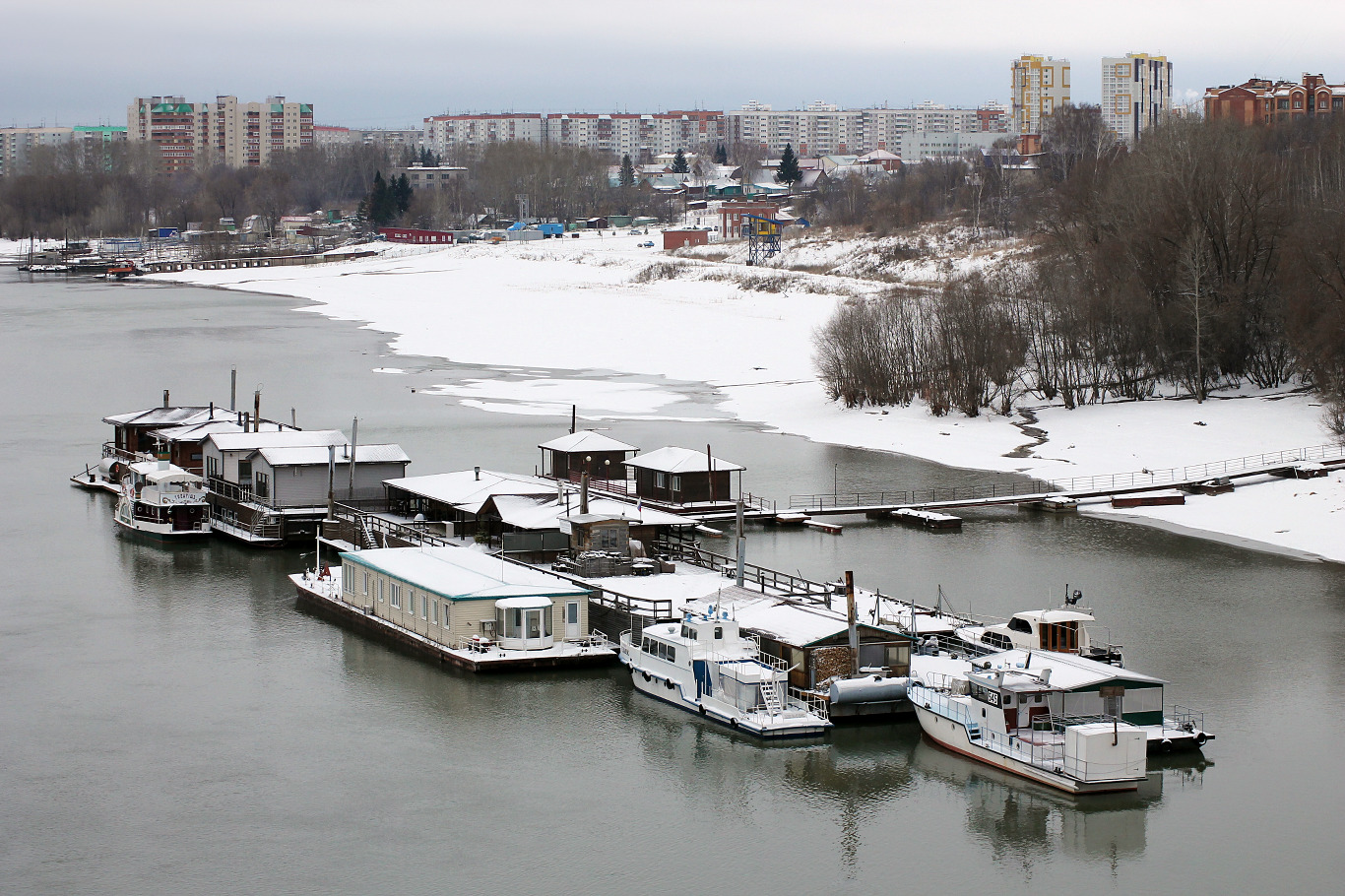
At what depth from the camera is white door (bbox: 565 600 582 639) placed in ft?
97.6

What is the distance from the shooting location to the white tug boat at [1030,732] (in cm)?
2300

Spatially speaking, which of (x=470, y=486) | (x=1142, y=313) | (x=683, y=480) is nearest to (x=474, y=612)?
(x=470, y=486)

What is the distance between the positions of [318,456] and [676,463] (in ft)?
30.1

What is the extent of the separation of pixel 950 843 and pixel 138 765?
38.8 feet

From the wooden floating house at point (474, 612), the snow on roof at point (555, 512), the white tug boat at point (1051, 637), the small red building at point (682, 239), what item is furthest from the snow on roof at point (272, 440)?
the small red building at point (682, 239)

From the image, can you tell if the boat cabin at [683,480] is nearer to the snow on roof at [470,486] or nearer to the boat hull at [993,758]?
the snow on roof at [470,486]

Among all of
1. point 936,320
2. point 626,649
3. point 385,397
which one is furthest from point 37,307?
point 626,649

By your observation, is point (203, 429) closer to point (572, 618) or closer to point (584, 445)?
point (584, 445)

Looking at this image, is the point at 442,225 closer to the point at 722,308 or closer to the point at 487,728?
the point at 722,308

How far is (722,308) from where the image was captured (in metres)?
89.9

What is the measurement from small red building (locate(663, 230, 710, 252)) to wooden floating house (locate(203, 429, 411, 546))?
8794 centimetres

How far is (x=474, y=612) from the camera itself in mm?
29625

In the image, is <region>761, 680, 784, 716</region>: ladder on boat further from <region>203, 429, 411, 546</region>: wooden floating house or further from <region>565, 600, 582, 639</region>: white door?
<region>203, 429, 411, 546</region>: wooden floating house

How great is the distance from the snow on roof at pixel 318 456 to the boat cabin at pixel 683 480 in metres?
6.16
